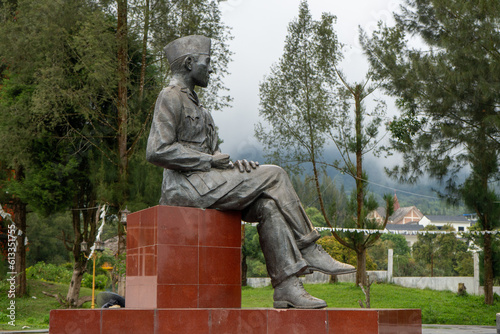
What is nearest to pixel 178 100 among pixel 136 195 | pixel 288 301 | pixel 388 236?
pixel 288 301

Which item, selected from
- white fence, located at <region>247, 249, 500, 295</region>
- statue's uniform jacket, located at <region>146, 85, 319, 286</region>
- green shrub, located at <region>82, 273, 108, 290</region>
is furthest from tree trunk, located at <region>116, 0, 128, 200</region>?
statue's uniform jacket, located at <region>146, 85, 319, 286</region>

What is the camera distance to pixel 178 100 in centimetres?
458

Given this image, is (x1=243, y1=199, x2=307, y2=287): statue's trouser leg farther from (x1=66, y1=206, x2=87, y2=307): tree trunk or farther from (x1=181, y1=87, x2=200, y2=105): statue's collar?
(x1=66, y1=206, x2=87, y2=307): tree trunk

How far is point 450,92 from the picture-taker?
14289 millimetres

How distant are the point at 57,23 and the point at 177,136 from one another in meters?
11.8

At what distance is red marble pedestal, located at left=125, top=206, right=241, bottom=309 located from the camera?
4.11 meters

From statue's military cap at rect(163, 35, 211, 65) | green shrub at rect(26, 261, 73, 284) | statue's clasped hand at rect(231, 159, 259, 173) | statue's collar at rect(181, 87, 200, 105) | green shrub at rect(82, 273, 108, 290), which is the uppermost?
statue's military cap at rect(163, 35, 211, 65)

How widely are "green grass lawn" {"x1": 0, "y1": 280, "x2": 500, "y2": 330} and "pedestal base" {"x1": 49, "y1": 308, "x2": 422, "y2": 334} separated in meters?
10.3

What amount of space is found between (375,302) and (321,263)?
525 inches

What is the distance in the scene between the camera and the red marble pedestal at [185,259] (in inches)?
162

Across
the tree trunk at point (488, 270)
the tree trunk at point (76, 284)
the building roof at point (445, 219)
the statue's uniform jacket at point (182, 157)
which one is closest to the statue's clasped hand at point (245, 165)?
the statue's uniform jacket at point (182, 157)

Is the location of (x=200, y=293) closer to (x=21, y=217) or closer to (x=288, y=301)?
(x=288, y=301)

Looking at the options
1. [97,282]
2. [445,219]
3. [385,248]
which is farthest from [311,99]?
[445,219]

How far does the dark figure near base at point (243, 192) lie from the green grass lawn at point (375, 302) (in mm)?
10302
